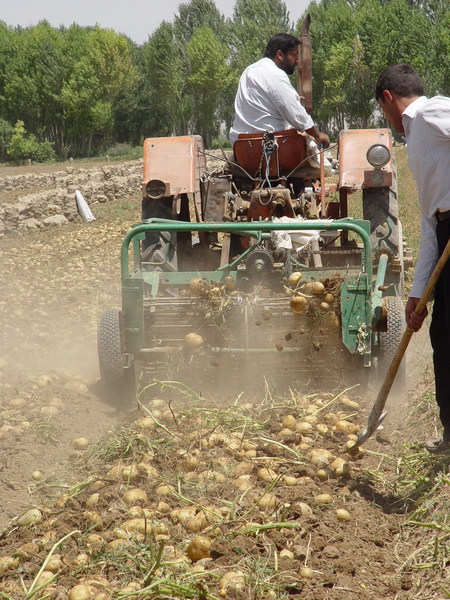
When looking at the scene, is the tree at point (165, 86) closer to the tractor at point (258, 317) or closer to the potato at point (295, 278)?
the tractor at point (258, 317)

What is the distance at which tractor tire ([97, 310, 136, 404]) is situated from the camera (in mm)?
5336

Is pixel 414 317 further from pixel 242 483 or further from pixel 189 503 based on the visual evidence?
pixel 189 503

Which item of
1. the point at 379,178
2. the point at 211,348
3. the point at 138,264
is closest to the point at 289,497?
the point at 211,348

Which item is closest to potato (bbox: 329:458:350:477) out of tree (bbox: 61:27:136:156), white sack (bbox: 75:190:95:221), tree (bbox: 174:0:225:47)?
white sack (bbox: 75:190:95:221)

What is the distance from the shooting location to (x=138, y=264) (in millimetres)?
6012

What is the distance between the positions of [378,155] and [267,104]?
1.03 metres

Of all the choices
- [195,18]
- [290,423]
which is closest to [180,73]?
[195,18]

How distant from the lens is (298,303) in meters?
5.12

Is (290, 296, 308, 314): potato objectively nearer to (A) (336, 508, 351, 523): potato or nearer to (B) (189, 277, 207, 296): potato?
(B) (189, 277, 207, 296): potato

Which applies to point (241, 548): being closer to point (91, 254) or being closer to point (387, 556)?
point (387, 556)

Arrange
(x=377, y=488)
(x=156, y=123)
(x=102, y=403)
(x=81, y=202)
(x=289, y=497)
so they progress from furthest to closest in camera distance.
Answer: (x=156, y=123)
(x=81, y=202)
(x=102, y=403)
(x=377, y=488)
(x=289, y=497)

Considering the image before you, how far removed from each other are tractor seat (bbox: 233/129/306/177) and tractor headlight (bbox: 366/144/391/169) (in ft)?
1.86

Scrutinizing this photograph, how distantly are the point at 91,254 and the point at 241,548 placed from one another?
9.35 metres

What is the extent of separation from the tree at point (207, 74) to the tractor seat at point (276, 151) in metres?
55.1
